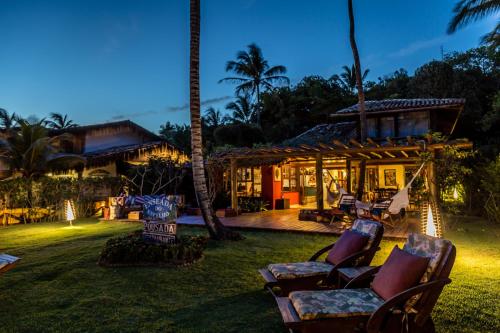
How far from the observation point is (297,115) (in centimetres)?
2772

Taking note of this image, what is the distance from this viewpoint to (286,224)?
10.0 m

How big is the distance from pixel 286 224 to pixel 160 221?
15.0 feet

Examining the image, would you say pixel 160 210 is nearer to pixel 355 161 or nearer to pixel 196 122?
pixel 196 122

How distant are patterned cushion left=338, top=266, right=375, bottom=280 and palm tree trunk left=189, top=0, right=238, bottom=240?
4.38 metres

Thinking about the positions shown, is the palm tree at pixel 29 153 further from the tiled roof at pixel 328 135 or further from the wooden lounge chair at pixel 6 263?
the tiled roof at pixel 328 135

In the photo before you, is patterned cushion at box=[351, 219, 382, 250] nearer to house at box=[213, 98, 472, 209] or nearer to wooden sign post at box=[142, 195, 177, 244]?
wooden sign post at box=[142, 195, 177, 244]

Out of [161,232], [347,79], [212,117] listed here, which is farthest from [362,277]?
[212,117]

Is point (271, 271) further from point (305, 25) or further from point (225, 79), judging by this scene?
point (225, 79)

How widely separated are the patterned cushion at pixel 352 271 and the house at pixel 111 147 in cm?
1318

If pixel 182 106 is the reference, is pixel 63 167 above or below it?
below

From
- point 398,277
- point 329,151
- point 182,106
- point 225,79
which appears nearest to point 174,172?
point 329,151

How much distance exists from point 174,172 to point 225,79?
1708cm

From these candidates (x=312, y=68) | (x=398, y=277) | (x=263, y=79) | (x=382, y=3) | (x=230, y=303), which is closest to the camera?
(x=398, y=277)

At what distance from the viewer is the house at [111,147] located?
17.3 meters
